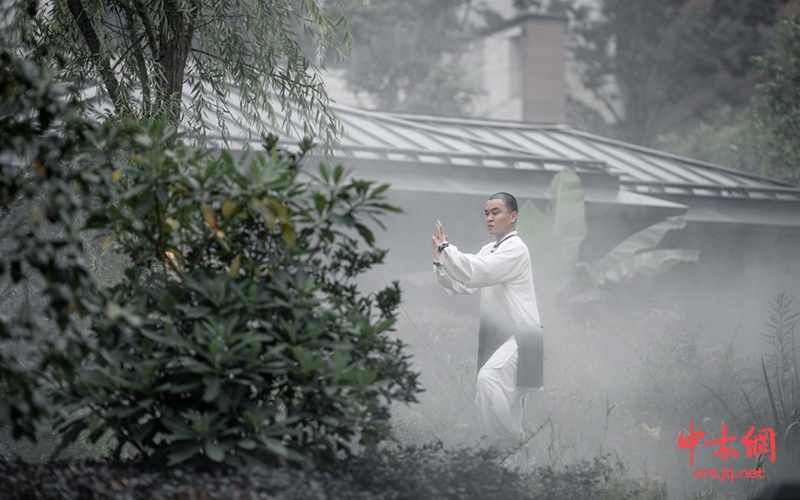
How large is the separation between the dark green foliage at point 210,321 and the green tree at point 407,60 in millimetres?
23492

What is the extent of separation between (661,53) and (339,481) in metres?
31.6

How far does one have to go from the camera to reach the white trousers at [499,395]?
6.00 m

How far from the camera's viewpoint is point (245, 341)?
12.6 feet

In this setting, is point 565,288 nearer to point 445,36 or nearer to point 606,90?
point 445,36

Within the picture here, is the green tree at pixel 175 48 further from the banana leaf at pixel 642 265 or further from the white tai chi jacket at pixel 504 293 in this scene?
the banana leaf at pixel 642 265

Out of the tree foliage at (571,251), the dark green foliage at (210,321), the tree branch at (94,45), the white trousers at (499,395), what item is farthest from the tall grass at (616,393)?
the tree branch at (94,45)

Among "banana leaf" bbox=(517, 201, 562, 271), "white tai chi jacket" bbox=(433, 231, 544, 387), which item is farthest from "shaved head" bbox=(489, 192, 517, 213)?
"banana leaf" bbox=(517, 201, 562, 271)

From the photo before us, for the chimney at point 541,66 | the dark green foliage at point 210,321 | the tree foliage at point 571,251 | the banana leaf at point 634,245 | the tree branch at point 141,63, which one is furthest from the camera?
the chimney at point 541,66

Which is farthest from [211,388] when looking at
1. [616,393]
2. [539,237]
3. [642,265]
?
[642,265]

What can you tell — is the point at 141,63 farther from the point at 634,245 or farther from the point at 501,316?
the point at 634,245

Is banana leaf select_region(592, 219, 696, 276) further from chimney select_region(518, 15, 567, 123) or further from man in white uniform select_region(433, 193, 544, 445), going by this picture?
chimney select_region(518, 15, 567, 123)

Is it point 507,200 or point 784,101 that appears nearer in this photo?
point 507,200

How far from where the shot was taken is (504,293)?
6.34 m

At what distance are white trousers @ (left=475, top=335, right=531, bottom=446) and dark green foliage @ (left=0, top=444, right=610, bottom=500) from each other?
927mm
